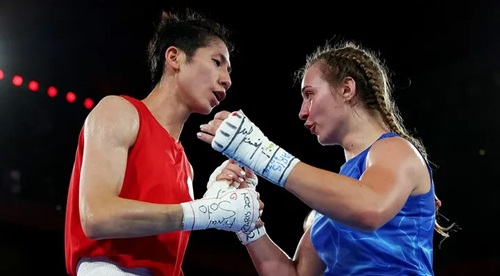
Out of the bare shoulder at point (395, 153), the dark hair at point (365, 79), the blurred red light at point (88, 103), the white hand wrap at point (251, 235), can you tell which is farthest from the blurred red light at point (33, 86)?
the bare shoulder at point (395, 153)

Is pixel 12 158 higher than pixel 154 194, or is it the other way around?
pixel 154 194

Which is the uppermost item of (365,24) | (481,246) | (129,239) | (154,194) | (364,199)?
(365,24)

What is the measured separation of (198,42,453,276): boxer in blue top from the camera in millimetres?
1968

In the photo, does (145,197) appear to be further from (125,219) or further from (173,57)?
(173,57)

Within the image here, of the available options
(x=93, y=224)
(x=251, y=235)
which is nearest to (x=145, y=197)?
(x=93, y=224)

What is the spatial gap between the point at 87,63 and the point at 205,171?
1.86m

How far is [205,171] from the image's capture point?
7.43m

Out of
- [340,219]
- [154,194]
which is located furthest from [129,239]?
[340,219]

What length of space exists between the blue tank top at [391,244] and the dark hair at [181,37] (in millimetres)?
855

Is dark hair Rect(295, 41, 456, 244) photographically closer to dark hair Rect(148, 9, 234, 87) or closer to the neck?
dark hair Rect(148, 9, 234, 87)

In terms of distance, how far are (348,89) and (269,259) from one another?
0.81m

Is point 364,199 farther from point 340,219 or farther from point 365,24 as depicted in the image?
point 365,24

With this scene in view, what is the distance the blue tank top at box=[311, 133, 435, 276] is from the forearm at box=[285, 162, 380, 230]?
0.29m

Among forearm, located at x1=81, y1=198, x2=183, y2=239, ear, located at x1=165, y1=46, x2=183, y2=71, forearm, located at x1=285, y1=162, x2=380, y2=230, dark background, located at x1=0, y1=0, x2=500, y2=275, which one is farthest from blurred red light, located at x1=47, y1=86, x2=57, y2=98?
forearm, located at x1=285, y1=162, x2=380, y2=230
